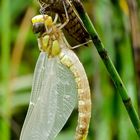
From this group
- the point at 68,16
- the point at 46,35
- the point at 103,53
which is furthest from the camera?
the point at 46,35

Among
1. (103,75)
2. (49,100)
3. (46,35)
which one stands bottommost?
(103,75)

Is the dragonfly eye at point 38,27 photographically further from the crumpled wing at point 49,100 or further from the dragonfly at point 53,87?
the crumpled wing at point 49,100

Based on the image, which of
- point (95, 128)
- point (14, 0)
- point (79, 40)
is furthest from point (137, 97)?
point (14, 0)

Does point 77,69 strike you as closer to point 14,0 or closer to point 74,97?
point 74,97

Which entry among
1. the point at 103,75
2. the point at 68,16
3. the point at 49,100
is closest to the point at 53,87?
the point at 49,100

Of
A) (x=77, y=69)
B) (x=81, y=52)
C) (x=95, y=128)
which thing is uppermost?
(x=77, y=69)

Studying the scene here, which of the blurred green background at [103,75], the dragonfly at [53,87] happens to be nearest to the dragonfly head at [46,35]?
the dragonfly at [53,87]

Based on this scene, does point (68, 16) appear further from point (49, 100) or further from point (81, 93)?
point (49, 100)
